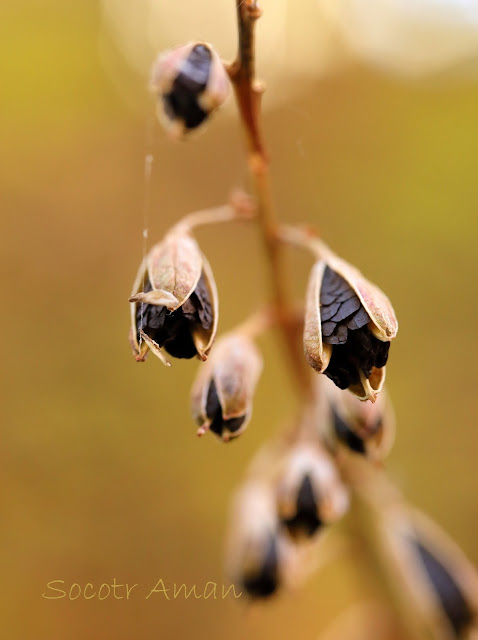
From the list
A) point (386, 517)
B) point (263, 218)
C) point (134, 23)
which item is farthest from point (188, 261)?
point (134, 23)

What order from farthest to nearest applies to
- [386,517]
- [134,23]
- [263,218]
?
[134,23]
[386,517]
[263,218]

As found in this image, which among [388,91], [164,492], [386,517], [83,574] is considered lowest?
[83,574]

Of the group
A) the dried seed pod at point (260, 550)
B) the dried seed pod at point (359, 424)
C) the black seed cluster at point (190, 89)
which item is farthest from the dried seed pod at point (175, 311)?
the dried seed pod at point (260, 550)

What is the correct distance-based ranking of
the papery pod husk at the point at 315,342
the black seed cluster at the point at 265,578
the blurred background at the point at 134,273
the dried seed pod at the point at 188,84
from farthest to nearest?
the blurred background at the point at 134,273, the black seed cluster at the point at 265,578, the dried seed pod at the point at 188,84, the papery pod husk at the point at 315,342

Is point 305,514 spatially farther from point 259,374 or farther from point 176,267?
point 176,267

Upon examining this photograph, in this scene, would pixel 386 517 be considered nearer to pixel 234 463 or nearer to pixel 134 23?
pixel 234 463

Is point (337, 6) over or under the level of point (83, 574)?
over

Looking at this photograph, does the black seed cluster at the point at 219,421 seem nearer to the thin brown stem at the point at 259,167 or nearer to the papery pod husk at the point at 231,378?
the papery pod husk at the point at 231,378
